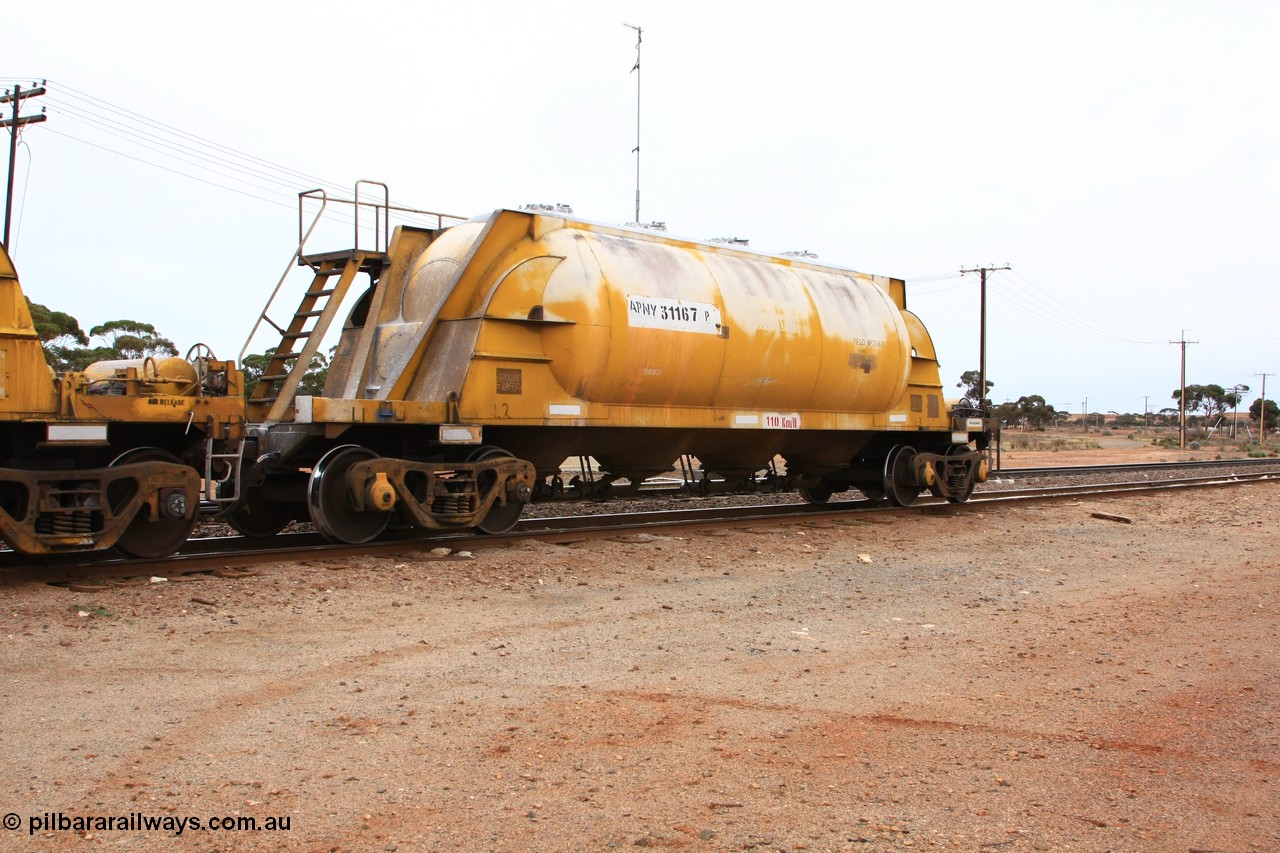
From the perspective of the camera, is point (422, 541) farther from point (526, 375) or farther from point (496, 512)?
point (526, 375)

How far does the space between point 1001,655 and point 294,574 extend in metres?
5.53

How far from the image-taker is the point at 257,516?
11.0 metres

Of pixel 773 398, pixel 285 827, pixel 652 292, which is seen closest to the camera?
pixel 285 827

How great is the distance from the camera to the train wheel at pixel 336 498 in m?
9.73

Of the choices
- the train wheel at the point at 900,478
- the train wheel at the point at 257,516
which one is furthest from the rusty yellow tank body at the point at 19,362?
the train wheel at the point at 900,478

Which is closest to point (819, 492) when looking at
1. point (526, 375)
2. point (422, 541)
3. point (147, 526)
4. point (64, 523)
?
point (526, 375)

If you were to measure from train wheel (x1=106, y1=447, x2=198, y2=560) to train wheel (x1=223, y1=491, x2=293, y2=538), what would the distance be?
158 centimetres

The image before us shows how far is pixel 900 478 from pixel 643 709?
11.5 metres

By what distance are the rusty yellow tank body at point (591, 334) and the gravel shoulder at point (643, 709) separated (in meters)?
2.26

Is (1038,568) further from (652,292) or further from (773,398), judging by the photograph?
(652,292)

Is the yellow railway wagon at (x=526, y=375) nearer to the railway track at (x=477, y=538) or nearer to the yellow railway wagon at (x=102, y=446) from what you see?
the railway track at (x=477, y=538)

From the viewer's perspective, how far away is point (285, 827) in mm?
3789

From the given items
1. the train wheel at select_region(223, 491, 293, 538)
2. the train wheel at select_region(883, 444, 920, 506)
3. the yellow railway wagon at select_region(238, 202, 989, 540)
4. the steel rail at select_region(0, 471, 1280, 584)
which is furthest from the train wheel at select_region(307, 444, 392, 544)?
the train wheel at select_region(883, 444, 920, 506)

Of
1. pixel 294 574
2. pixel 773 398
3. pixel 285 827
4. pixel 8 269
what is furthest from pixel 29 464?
pixel 773 398
